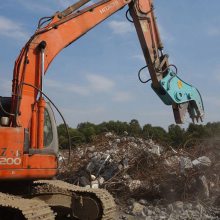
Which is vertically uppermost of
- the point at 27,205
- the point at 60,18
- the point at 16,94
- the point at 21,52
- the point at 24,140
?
the point at 60,18

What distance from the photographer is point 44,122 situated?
583cm

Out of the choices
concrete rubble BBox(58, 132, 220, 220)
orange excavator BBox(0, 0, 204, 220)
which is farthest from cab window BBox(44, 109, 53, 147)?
concrete rubble BBox(58, 132, 220, 220)

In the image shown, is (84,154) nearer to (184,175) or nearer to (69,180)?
(69,180)

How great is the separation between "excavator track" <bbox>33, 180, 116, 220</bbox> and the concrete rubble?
182 centimetres

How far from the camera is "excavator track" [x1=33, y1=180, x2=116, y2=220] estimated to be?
6348mm

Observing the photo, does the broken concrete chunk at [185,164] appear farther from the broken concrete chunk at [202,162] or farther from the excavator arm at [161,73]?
the excavator arm at [161,73]

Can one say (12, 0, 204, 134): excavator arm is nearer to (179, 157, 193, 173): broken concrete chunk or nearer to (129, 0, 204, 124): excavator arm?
(129, 0, 204, 124): excavator arm

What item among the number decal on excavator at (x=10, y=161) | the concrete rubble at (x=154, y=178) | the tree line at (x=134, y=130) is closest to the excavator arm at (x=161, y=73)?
the concrete rubble at (x=154, y=178)

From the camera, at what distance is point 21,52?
19.5 feet

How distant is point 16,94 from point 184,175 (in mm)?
5019

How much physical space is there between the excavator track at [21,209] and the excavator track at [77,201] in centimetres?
90

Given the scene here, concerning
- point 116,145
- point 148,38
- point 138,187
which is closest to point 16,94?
point 148,38

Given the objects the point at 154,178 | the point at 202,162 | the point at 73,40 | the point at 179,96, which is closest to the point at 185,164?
the point at 202,162

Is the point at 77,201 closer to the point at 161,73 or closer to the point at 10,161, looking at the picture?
the point at 10,161
